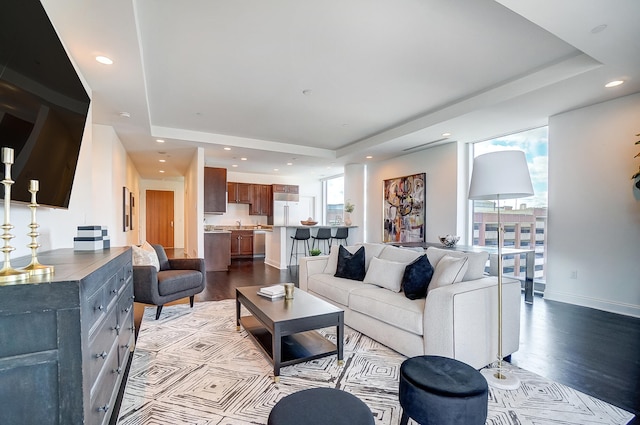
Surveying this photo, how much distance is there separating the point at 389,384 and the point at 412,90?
3.33 metres

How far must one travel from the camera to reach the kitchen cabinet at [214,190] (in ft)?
23.7

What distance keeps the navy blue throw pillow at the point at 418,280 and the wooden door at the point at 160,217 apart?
35.0 ft

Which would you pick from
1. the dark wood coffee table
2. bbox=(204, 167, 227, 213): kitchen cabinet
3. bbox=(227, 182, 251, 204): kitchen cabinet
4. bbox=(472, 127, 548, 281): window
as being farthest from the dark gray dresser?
bbox=(227, 182, 251, 204): kitchen cabinet

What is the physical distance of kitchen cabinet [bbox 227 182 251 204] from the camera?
31.5 feet

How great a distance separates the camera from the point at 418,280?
2764mm

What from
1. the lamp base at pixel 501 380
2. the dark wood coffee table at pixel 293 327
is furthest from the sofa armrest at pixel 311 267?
the lamp base at pixel 501 380

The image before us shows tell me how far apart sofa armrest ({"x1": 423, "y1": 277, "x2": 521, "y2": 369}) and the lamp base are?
0.09 meters

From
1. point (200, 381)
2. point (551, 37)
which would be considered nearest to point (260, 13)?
point (551, 37)

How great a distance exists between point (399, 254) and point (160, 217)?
34.2 feet

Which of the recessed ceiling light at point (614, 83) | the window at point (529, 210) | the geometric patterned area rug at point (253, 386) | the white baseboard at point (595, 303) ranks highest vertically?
the recessed ceiling light at point (614, 83)

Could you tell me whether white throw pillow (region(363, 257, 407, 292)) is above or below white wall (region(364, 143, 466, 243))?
below

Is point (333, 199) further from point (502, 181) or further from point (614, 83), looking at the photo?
point (502, 181)

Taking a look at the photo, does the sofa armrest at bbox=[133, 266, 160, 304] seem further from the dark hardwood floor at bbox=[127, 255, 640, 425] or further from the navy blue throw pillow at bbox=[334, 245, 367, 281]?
the navy blue throw pillow at bbox=[334, 245, 367, 281]

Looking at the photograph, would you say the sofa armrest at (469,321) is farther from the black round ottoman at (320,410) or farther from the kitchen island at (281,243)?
the kitchen island at (281,243)
